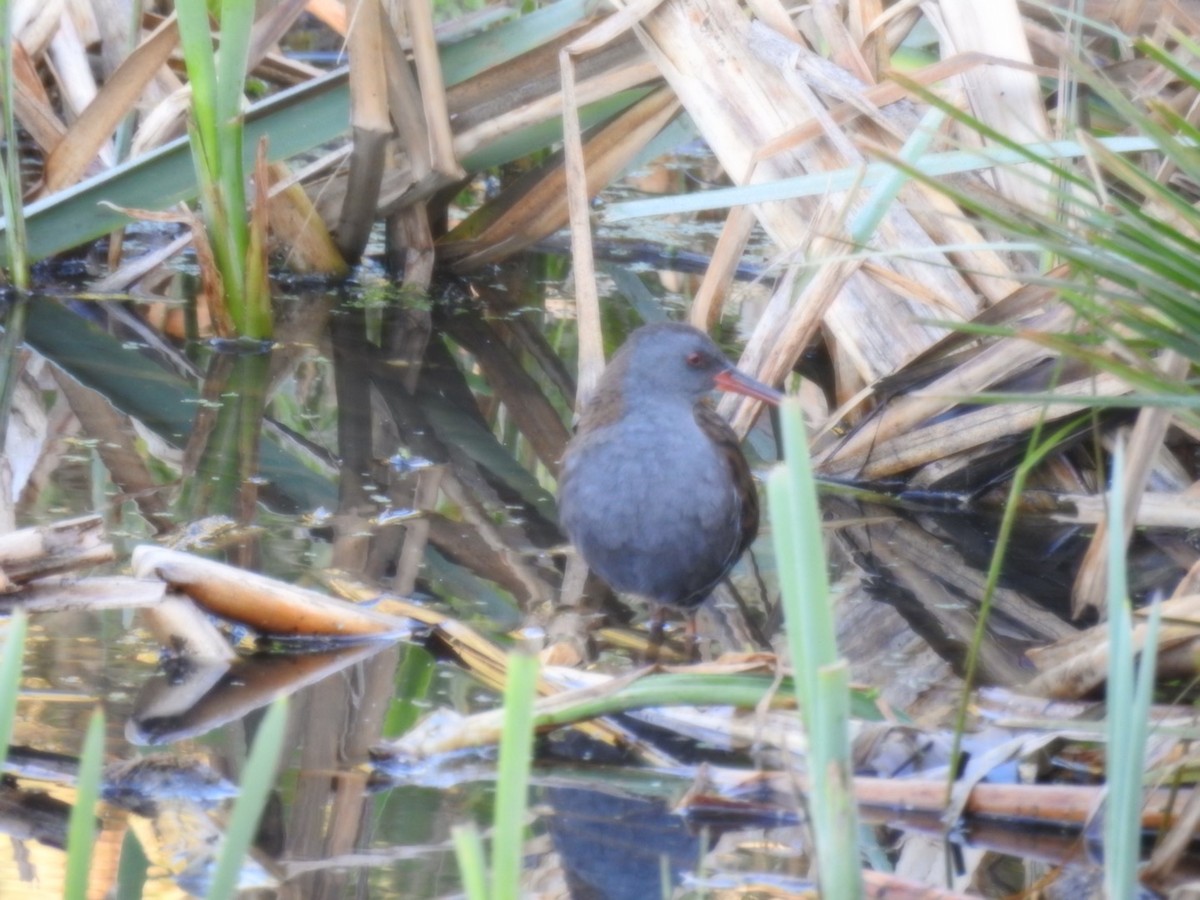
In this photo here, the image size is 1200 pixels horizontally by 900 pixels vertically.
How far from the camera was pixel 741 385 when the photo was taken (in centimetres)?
302

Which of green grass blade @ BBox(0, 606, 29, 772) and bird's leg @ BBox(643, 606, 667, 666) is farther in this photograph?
bird's leg @ BBox(643, 606, 667, 666)

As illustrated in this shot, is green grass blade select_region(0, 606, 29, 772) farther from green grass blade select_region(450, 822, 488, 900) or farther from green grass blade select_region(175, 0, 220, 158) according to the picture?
green grass blade select_region(175, 0, 220, 158)

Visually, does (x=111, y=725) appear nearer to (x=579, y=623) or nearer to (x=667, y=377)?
(x=579, y=623)

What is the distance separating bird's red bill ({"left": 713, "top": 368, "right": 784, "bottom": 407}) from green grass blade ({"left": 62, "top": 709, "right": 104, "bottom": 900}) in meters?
2.02

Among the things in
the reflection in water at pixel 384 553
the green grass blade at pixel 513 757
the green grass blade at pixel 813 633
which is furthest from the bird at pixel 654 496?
the green grass blade at pixel 513 757

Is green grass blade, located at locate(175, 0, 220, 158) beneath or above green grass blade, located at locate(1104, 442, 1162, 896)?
above

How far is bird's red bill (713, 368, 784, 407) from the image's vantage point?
301 cm

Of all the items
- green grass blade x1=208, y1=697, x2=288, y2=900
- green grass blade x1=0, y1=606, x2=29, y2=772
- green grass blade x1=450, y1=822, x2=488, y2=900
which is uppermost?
green grass blade x1=0, y1=606, x2=29, y2=772

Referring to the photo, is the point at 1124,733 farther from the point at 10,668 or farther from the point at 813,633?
the point at 10,668

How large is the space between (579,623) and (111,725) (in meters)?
0.93

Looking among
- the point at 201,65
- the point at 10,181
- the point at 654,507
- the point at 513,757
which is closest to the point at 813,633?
the point at 513,757

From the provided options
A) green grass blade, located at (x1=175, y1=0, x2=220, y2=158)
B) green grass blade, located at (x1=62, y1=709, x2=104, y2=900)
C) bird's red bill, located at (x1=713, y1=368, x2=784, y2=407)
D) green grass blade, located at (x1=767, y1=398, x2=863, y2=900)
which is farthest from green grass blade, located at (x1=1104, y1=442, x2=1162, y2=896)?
green grass blade, located at (x1=175, y1=0, x2=220, y2=158)

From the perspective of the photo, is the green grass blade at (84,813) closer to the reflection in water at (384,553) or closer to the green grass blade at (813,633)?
the green grass blade at (813,633)

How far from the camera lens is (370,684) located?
2.32 m
